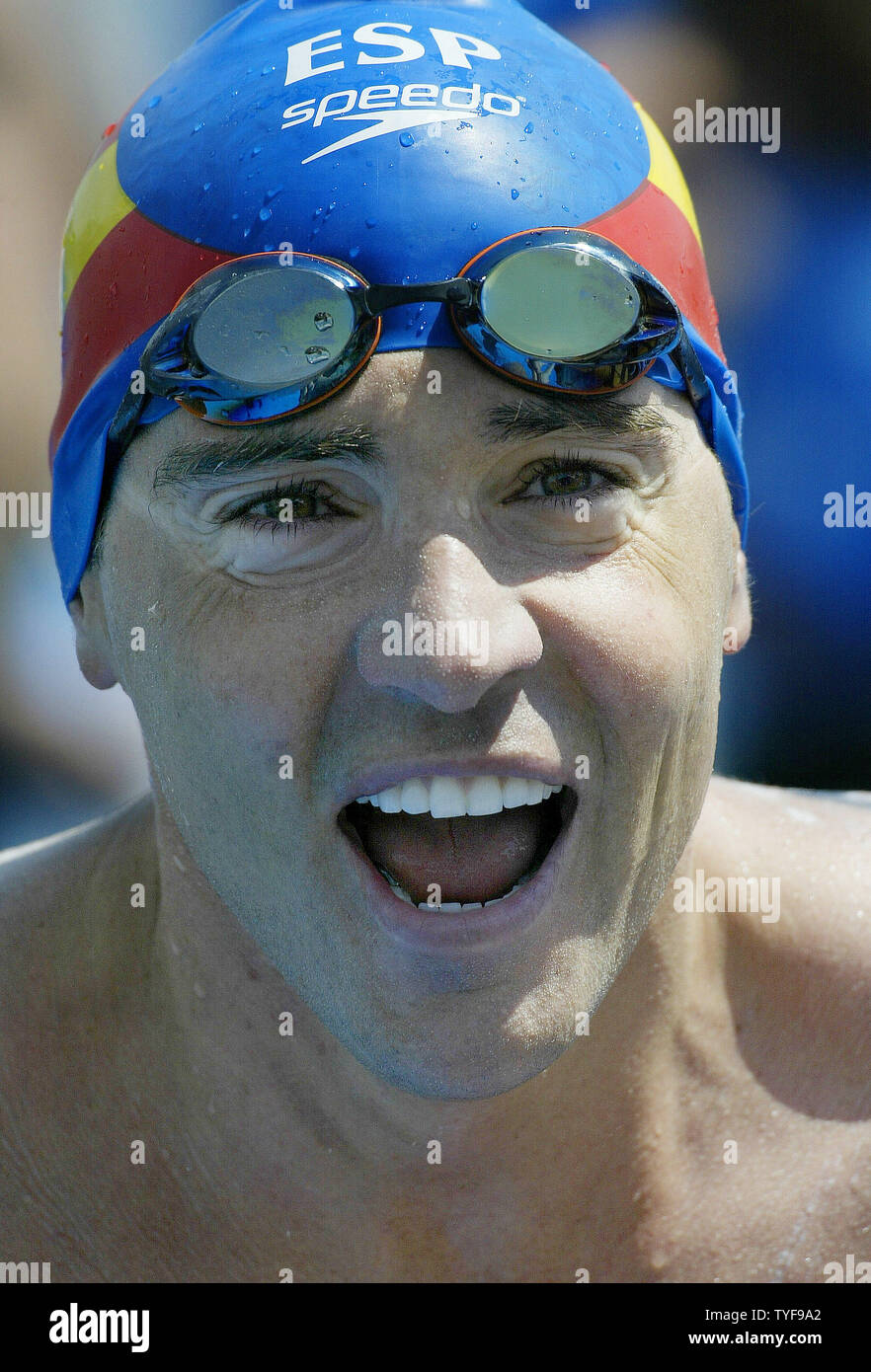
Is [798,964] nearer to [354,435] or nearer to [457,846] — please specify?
[457,846]

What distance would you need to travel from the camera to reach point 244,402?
185 centimetres

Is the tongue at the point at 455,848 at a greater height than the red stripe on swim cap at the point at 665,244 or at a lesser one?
lesser

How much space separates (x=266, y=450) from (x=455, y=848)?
2.18ft

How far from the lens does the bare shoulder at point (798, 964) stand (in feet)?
8.37

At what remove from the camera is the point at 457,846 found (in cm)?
200

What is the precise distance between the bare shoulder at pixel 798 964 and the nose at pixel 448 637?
3.31 ft

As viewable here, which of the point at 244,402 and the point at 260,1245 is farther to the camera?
the point at 260,1245

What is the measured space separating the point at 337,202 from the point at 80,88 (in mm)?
3025

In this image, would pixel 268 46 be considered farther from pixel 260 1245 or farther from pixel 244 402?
pixel 260 1245
